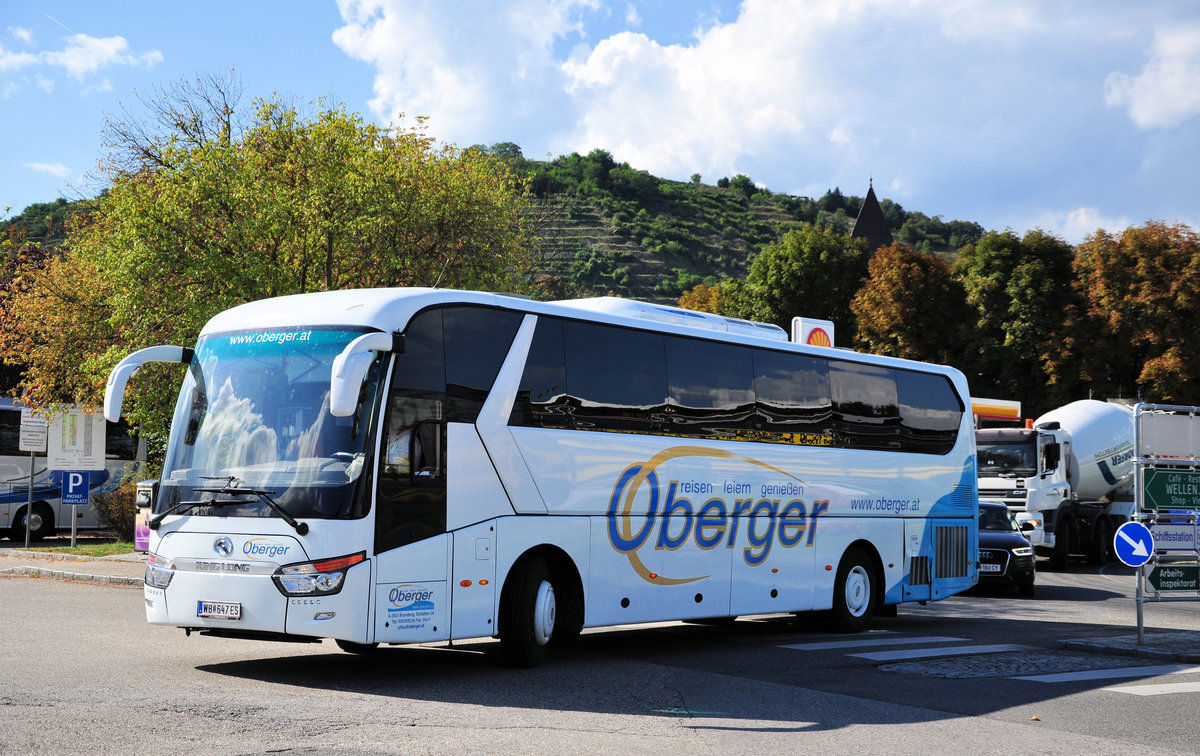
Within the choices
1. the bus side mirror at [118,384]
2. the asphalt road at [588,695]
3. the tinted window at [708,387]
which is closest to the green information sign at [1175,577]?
the asphalt road at [588,695]

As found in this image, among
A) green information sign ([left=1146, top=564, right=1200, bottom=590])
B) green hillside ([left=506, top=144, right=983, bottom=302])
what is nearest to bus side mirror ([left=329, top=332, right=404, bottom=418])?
green information sign ([left=1146, top=564, right=1200, bottom=590])

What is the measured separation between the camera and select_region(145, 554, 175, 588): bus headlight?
401 inches

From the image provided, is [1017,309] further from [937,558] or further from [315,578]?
[315,578]

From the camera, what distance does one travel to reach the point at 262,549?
975 centimetres

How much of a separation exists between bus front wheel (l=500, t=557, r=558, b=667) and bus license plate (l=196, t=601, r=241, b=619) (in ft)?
8.02

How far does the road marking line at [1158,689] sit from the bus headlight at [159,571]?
28.2 feet

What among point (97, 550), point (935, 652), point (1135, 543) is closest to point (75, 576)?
point (97, 550)

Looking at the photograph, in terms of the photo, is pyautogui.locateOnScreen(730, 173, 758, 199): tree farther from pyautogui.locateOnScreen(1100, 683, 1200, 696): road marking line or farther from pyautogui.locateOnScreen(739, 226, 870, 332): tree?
pyautogui.locateOnScreen(1100, 683, 1200, 696): road marking line

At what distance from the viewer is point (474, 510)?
1072 cm

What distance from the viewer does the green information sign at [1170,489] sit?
49.1ft

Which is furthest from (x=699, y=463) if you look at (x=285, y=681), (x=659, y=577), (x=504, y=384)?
(x=285, y=681)

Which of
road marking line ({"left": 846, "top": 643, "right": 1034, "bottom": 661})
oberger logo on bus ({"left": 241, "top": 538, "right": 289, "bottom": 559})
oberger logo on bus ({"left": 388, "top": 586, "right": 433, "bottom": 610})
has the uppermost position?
oberger logo on bus ({"left": 241, "top": 538, "right": 289, "bottom": 559})

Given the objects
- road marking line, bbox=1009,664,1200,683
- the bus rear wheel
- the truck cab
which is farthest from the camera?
the bus rear wheel

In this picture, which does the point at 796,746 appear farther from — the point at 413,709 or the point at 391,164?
the point at 391,164
